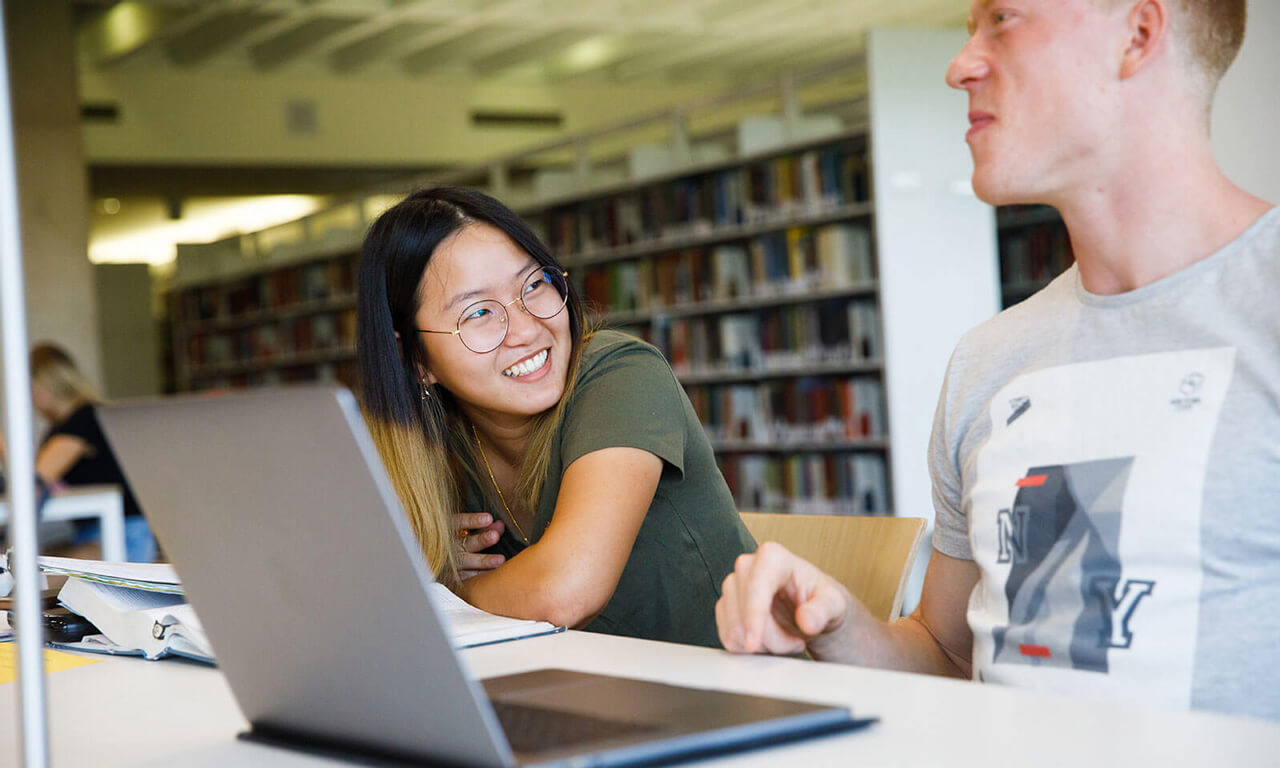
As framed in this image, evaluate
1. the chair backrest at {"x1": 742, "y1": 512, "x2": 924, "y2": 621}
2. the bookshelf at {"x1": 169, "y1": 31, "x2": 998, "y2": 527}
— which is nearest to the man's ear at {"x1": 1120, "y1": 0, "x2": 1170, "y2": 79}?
the chair backrest at {"x1": 742, "y1": 512, "x2": 924, "y2": 621}

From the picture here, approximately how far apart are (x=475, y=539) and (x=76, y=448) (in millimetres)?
3843

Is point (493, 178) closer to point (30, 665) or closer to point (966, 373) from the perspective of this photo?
point (966, 373)

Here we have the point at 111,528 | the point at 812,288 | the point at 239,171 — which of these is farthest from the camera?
the point at 239,171

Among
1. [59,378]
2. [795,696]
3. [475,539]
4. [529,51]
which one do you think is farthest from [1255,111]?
[529,51]

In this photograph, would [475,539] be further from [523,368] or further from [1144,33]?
[1144,33]

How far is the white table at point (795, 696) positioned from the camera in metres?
0.67

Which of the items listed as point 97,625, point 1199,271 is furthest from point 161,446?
point 1199,271

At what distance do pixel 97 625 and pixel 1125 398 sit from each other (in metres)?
0.97

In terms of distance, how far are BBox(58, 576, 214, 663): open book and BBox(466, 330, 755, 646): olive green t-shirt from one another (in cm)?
47

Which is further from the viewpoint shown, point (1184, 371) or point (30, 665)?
point (1184, 371)

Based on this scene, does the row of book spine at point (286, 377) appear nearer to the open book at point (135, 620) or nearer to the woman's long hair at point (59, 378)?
the woman's long hair at point (59, 378)

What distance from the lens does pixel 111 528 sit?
4441 mm

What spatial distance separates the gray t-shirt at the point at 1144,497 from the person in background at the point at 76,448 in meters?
4.23

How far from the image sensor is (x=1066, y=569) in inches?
39.1
